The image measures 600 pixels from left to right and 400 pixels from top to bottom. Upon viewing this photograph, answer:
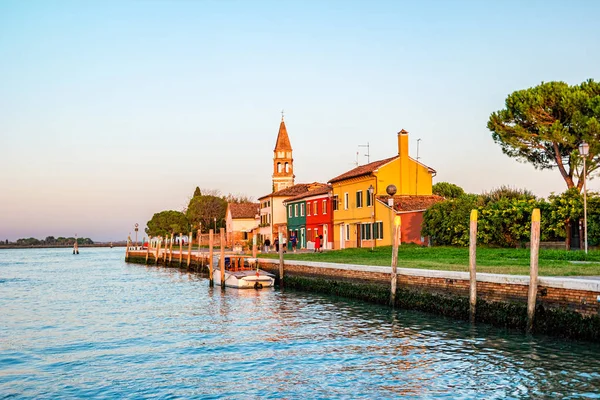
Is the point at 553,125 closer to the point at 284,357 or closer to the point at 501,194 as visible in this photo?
the point at 501,194

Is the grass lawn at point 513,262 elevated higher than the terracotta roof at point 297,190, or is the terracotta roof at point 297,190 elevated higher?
the terracotta roof at point 297,190

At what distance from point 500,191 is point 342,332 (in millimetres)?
24542

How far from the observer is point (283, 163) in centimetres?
8312

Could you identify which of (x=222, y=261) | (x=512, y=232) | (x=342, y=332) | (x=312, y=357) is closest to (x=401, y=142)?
(x=512, y=232)

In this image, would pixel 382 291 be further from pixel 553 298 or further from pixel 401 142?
pixel 401 142

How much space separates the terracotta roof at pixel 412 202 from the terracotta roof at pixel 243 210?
45601 millimetres

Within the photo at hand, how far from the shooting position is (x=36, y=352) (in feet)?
53.1

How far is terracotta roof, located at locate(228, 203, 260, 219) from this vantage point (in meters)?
87.9

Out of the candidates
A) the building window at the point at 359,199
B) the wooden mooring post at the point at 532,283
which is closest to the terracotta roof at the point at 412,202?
the building window at the point at 359,199

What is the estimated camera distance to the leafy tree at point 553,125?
38.8 metres

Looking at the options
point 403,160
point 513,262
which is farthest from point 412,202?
point 513,262

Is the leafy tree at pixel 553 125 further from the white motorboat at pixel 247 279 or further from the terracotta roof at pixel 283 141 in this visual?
the terracotta roof at pixel 283 141

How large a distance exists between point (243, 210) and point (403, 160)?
151ft

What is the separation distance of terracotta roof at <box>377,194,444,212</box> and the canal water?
60.9ft
